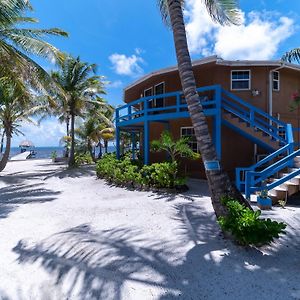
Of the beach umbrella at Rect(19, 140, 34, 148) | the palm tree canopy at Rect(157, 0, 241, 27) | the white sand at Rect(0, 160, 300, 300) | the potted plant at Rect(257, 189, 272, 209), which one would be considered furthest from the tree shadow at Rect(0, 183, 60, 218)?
the beach umbrella at Rect(19, 140, 34, 148)

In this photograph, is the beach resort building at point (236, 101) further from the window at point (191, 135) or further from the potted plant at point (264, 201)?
the potted plant at point (264, 201)

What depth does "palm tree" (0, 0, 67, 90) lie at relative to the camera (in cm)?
1247

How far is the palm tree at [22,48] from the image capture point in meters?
12.5

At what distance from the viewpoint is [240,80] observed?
14148 millimetres

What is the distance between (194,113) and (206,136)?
0.58m

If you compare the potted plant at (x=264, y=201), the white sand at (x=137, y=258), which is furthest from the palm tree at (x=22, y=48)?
the potted plant at (x=264, y=201)

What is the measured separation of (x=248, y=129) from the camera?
11.4 meters

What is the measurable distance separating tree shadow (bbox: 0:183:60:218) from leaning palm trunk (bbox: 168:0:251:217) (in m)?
6.52

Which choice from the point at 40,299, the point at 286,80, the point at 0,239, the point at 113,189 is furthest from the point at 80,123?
the point at 40,299

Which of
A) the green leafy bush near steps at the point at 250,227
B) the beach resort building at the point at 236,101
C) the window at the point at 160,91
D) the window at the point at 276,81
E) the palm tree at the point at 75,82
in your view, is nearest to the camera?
the green leafy bush near steps at the point at 250,227

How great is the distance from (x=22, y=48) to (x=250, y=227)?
1325cm

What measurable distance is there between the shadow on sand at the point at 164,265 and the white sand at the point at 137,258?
1 cm

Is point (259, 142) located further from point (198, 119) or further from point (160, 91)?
point (160, 91)

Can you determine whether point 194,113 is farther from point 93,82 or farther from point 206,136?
point 93,82
